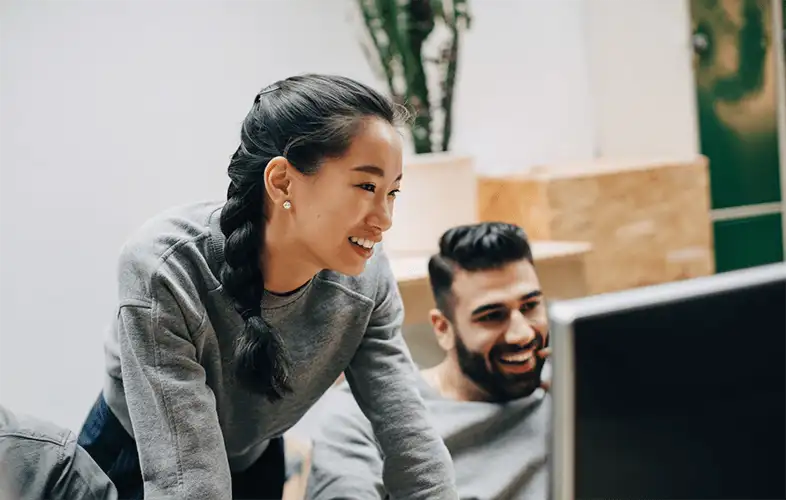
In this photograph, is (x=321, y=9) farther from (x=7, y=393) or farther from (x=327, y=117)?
(x=327, y=117)

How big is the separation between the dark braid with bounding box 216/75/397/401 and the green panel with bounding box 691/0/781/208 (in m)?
2.41

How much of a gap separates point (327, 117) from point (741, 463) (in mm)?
650

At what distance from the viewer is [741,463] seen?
72cm

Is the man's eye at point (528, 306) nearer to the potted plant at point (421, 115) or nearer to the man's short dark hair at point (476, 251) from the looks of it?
the man's short dark hair at point (476, 251)

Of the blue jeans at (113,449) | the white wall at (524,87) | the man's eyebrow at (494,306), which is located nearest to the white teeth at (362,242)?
the blue jeans at (113,449)

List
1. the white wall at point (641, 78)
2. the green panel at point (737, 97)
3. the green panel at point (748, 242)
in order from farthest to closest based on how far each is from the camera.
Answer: the green panel at point (748, 242) < the green panel at point (737, 97) < the white wall at point (641, 78)

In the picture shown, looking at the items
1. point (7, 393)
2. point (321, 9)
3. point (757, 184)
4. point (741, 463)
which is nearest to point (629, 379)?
point (741, 463)

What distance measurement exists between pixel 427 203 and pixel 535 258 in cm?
29

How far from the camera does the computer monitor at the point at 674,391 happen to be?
2.08 ft

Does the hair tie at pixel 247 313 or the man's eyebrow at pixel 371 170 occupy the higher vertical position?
the man's eyebrow at pixel 371 170

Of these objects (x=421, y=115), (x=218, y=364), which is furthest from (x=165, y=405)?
(x=421, y=115)

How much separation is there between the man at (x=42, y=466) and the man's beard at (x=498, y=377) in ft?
2.36

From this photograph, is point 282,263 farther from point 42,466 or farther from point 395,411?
point 42,466

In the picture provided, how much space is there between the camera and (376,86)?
256 cm
